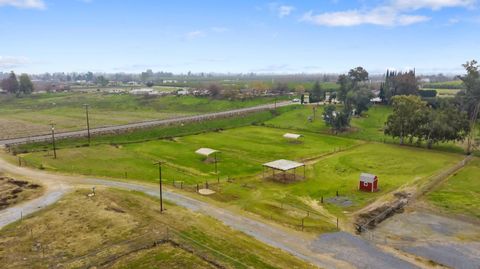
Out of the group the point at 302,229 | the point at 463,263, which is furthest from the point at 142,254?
the point at 463,263

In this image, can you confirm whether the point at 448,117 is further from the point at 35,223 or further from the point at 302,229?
the point at 35,223

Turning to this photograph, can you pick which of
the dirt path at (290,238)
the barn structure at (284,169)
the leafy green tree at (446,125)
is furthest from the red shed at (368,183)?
the leafy green tree at (446,125)

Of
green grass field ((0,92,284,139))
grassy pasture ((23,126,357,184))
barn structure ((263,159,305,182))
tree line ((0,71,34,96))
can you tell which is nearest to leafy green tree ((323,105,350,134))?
grassy pasture ((23,126,357,184))

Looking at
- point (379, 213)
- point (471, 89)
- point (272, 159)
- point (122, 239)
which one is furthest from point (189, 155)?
point (471, 89)

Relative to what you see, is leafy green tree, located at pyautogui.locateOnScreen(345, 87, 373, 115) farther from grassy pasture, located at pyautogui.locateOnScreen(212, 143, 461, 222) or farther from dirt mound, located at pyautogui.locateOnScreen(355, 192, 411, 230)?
dirt mound, located at pyautogui.locateOnScreen(355, 192, 411, 230)

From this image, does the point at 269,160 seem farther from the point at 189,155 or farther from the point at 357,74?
the point at 357,74

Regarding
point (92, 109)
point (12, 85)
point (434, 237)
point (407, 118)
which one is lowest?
point (434, 237)

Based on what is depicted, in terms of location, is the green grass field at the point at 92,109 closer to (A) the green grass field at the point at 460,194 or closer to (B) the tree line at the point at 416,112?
(B) the tree line at the point at 416,112
